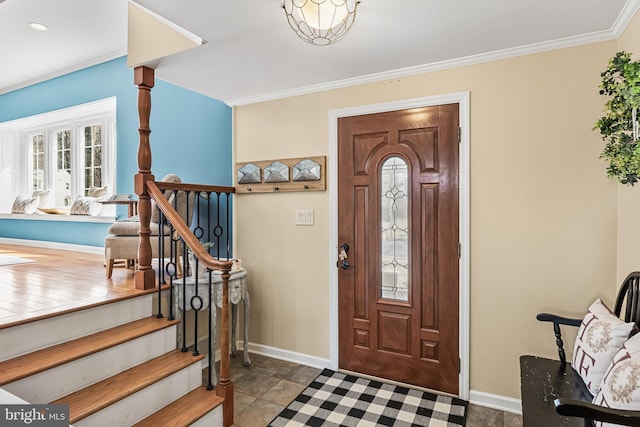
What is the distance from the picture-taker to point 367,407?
2.39m

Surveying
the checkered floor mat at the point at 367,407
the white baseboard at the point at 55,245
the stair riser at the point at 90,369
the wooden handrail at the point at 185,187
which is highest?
the wooden handrail at the point at 185,187

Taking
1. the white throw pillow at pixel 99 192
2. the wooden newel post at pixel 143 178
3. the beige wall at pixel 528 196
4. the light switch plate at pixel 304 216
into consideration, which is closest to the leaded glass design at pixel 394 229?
the beige wall at pixel 528 196

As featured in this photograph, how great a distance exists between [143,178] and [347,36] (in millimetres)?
1708

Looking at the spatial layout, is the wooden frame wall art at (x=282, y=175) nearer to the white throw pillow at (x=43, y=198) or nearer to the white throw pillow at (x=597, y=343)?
the white throw pillow at (x=597, y=343)

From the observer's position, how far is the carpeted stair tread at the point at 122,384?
172 cm

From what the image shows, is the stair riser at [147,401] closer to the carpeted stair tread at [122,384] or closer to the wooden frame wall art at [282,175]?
the carpeted stair tread at [122,384]

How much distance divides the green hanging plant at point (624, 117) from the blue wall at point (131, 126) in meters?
2.89

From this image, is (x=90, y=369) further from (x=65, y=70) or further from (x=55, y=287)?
(x=65, y=70)

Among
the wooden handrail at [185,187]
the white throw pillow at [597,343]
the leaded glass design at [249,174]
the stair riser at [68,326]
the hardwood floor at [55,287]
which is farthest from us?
the leaded glass design at [249,174]

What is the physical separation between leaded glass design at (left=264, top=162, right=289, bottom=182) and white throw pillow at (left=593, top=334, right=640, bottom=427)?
2446 millimetres

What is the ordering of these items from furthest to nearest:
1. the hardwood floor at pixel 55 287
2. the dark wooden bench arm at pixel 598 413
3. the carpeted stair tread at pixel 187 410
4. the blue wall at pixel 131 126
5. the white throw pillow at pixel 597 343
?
1. the blue wall at pixel 131 126
2. the hardwood floor at pixel 55 287
3. the carpeted stair tread at pixel 187 410
4. the white throw pillow at pixel 597 343
5. the dark wooden bench arm at pixel 598 413

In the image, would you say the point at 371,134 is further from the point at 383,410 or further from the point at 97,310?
the point at 97,310

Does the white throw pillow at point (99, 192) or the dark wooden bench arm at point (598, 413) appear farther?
the white throw pillow at point (99, 192)

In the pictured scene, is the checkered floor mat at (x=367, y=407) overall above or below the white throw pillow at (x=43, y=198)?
below
